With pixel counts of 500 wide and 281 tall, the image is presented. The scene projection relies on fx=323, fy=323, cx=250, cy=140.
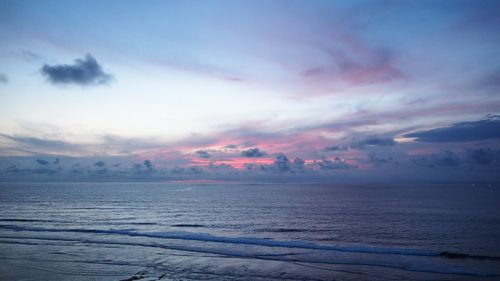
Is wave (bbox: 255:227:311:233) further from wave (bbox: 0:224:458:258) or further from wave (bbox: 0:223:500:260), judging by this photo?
wave (bbox: 0:224:458:258)

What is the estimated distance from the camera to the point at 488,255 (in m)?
28.1

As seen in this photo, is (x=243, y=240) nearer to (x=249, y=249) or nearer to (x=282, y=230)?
(x=249, y=249)

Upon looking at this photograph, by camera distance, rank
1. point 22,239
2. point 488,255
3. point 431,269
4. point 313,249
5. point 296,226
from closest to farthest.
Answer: point 431,269, point 488,255, point 313,249, point 22,239, point 296,226

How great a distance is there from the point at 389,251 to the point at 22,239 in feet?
120

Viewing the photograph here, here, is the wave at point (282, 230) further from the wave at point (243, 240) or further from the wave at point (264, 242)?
the wave at point (243, 240)

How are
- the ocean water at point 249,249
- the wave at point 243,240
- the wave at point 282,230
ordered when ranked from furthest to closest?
the wave at point 282,230 < the wave at point 243,240 < the ocean water at point 249,249

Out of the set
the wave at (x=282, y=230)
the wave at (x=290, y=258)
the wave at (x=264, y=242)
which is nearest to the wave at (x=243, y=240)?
the wave at (x=264, y=242)

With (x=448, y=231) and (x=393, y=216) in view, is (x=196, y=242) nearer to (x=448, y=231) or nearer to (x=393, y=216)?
(x=448, y=231)

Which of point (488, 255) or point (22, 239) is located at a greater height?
point (22, 239)

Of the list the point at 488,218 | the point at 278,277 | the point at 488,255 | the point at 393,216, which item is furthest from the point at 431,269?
the point at 488,218

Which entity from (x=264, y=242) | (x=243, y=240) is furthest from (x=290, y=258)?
(x=243, y=240)

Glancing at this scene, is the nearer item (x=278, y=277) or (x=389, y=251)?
(x=278, y=277)

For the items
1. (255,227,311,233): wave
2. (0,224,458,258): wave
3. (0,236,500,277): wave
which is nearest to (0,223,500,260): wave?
(0,224,458,258): wave

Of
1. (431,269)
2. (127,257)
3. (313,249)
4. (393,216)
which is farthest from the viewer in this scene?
(393,216)
